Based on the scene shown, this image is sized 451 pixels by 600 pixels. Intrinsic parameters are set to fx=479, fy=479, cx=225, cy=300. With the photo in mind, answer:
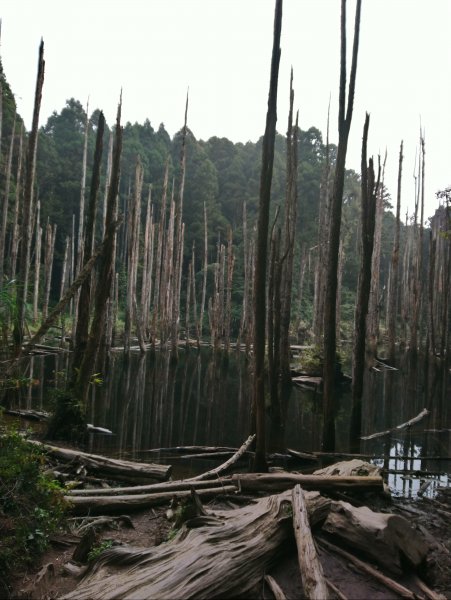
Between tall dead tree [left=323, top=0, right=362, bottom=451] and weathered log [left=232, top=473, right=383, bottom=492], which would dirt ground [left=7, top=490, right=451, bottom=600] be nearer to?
weathered log [left=232, top=473, right=383, bottom=492]

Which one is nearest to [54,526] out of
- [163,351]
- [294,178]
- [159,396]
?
[159,396]

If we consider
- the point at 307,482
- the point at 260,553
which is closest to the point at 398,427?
the point at 307,482

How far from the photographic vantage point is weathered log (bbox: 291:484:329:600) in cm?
241

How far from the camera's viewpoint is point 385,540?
2.86m

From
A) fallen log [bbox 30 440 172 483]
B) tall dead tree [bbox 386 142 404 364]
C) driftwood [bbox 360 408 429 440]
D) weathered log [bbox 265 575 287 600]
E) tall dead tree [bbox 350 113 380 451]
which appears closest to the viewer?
weathered log [bbox 265 575 287 600]

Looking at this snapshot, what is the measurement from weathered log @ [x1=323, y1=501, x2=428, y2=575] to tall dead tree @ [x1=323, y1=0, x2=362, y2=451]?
3.90m

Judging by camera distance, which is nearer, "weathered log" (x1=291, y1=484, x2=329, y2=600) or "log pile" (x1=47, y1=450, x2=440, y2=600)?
"weathered log" (x1=291, y1=484, x2=329, y2=600)

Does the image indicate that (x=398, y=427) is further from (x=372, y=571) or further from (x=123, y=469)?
(x=372, y=571)

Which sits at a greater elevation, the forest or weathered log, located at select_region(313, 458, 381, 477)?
the forest

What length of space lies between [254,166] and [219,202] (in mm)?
5504

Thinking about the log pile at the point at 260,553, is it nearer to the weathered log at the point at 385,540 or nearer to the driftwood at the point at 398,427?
the weathered log at the point at 385,540

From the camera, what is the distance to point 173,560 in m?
2.80

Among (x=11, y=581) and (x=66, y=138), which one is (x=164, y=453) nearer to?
(x=11, y=581)

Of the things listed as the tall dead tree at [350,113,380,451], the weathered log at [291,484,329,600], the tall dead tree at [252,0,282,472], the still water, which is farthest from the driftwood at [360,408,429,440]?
the weathered log at [291,484,329,600]
